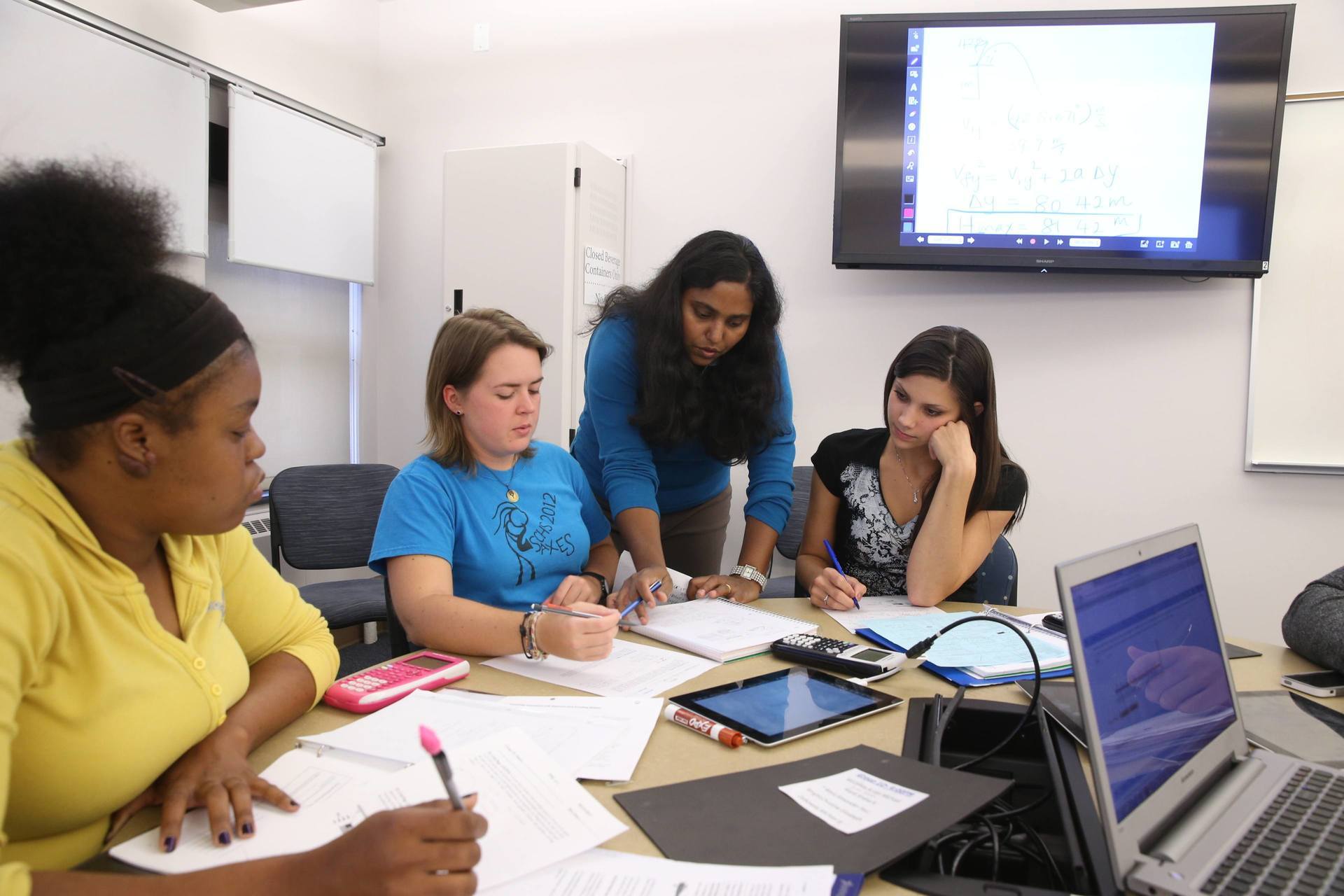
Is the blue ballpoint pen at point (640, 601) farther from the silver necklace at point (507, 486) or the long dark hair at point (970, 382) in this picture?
the long dark hair at point (970, 382)

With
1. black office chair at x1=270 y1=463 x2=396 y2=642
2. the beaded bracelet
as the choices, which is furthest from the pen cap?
black office chair at x1=270 y1=463 x2=396 y2=642

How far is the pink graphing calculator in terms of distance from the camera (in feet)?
3.60

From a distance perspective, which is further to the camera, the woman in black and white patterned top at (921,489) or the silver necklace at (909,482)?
the silver necklace at (909,482)

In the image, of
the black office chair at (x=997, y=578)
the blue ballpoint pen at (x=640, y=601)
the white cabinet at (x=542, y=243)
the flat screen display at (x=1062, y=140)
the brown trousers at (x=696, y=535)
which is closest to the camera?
the blue ballpoint pen at (x=640, y=601)

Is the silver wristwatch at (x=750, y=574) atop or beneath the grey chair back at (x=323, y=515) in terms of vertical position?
atop

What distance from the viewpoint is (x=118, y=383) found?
77 cm

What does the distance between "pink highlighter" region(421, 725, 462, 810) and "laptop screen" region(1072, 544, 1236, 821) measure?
0.50 meters

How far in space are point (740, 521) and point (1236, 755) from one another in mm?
2404

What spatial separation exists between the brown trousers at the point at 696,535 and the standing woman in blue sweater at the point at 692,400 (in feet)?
0.20

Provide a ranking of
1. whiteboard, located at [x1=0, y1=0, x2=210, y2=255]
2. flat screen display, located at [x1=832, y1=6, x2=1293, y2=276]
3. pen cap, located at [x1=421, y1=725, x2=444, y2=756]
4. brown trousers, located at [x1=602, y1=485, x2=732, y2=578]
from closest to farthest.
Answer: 1. pen cap, located at [x1=421, y1=725, x2=444, y2=756]
2. brown trousers, located at [x1=602, y1=485, x2=732, y2=578]
3. whiteboard, located at [x1=0, y1=0, x2=210, y2=255]
4. flat screen display, located at [x1=832, y1=6, x2=1293, y2=276]

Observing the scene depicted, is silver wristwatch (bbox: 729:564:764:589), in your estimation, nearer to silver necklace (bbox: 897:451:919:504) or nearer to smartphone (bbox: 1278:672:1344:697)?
silver necklace (bbox: 897:451:919:504)

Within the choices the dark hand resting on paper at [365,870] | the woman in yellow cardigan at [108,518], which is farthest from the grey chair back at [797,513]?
the dark hand resting on paper at [365,870]

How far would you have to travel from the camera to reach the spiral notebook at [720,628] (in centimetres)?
134

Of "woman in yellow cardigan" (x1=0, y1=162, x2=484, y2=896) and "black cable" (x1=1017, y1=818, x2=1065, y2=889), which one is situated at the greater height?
"woman in yellow cardigan" (x1=0, y1=162, x2=484, y2=896)
